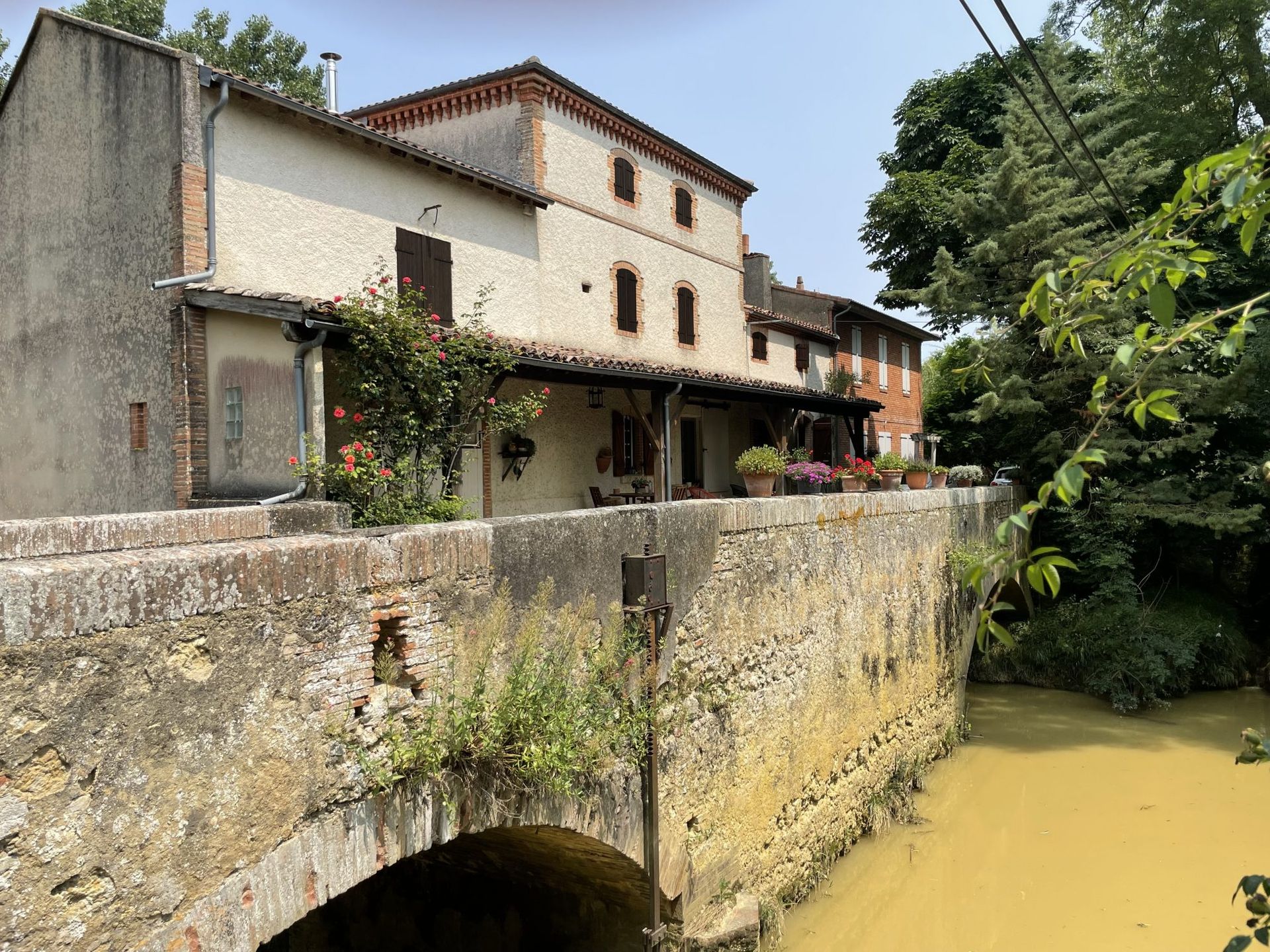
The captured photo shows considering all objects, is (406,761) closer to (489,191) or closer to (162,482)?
(162,482)

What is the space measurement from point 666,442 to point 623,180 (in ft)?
18.1

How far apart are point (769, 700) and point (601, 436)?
6960mm

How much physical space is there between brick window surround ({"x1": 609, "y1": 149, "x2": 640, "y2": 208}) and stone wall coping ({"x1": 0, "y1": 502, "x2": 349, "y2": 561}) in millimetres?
9888

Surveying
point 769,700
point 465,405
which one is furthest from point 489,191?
point 769,700

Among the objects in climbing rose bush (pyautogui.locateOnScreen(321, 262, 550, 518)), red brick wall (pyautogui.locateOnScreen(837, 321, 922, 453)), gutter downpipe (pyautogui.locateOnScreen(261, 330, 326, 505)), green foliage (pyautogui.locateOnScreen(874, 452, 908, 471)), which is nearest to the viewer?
climbing rose bush (pyautogui.locateOnScreen(321, 262, 550, 518))

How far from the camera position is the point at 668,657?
590 centimetres

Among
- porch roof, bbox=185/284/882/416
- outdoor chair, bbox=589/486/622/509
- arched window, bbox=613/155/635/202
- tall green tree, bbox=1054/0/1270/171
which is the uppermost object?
tall green tree, bbox=1054/0/1270/171

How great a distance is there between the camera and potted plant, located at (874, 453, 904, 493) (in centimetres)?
1195

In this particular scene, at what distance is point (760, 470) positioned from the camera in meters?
10.1

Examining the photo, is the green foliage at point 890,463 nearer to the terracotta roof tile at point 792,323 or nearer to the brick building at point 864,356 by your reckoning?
the brick building at point 864,356

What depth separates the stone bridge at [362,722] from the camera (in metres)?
2.64

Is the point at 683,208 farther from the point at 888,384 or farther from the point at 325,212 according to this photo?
the point at 888,384

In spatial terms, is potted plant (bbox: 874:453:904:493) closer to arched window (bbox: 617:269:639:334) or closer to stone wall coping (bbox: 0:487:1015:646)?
arched window (bbox: 617:269:639:334)

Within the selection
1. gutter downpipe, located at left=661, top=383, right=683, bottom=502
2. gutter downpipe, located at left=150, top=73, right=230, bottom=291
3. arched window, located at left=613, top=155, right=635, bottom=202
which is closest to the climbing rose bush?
gutter downpipe, located at left=150, top=73, right=230, bottom=291
